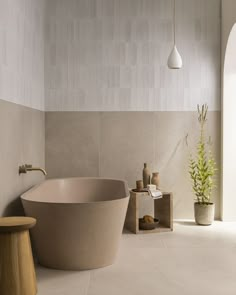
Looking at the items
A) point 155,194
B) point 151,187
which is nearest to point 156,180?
point 151,187

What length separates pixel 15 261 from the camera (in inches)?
115

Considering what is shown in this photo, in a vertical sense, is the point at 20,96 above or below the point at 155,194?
above

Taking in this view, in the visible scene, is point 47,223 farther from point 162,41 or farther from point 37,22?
point 162,41

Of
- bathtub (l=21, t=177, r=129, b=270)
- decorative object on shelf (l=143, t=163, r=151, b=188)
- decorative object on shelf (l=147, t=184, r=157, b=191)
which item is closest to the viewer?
bathtub (l=21, t=177, r=129, b=270)

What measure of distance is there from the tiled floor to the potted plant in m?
0.52

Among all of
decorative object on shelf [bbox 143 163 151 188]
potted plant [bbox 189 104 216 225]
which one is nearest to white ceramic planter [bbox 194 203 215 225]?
potted plant [bbox 189 104 216 225]

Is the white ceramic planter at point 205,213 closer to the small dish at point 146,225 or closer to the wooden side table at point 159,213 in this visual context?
the wooden side table at point 159,213

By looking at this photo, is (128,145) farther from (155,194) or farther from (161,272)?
(161,272)

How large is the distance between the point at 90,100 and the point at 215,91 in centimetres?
154

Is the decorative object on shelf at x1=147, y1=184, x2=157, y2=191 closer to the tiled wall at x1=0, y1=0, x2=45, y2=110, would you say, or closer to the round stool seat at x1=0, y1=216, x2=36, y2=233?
the tiled wall at x1=0, y1=0, x2=45, y2=110

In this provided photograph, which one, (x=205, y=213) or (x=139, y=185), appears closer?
(x=139, y=185)

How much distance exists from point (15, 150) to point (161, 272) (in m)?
1.59

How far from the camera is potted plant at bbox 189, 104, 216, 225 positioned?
17.6 feet

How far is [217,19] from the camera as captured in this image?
5609 mm
